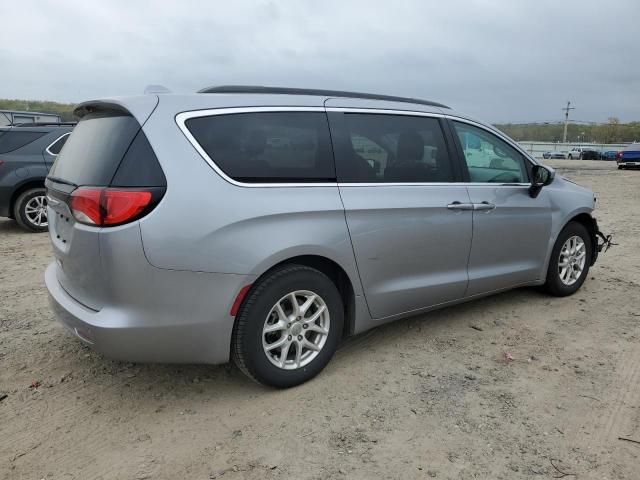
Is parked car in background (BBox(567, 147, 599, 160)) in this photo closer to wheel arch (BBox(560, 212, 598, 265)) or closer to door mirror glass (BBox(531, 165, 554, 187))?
wheel arch (BBox(560, 212, 598, 265))

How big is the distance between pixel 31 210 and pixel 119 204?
6694 mm

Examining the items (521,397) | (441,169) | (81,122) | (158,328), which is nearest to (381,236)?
(441,169)

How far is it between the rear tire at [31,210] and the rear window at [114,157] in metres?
5.89

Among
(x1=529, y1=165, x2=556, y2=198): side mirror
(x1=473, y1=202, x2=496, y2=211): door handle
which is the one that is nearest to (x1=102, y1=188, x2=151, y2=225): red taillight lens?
(x1=473, y1=202, x2=496, y2=211): door handle

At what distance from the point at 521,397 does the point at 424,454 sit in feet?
2.87

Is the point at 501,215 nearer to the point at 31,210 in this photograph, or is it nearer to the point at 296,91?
the point at 296,91

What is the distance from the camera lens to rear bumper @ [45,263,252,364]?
264 cm

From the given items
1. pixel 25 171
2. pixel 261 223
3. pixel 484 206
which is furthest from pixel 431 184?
pixel 25 171

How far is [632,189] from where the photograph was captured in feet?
52.3

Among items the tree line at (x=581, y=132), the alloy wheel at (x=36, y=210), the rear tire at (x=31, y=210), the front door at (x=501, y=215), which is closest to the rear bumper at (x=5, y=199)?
the rear tire at (x=31, y=210)

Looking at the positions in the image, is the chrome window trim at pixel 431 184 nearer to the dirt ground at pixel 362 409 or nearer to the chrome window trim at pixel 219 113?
→ the chrome window trim at pixel 219 113

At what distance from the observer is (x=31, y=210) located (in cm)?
823

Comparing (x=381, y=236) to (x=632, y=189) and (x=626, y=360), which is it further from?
(x=632, y=189)

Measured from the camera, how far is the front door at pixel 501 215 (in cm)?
402
